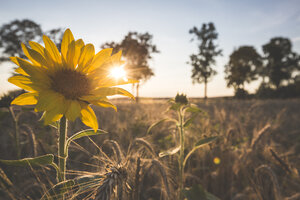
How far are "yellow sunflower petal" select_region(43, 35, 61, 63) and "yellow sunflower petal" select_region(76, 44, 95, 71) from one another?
0.40 feet

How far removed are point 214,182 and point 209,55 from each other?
109 ft

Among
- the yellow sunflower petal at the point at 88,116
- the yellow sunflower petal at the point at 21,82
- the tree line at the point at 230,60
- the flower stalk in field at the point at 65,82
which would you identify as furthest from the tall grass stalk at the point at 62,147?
the tree line at the point at 230,60

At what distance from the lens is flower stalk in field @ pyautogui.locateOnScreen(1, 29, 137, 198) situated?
947mm

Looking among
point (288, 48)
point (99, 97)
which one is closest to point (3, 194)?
point (99, 97)

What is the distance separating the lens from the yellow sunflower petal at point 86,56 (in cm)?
115

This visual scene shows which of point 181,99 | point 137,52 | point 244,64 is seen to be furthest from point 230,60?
point 181,99

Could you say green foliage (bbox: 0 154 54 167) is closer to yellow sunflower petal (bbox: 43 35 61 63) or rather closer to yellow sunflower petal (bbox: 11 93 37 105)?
yellow sunflower petal (bbox: 11 93 37 105)

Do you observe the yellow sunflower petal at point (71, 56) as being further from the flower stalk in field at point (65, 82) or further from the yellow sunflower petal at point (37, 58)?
the yellow sunflower petal at point (37, 58)

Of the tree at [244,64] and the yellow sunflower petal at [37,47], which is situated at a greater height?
the tree at [244,64]

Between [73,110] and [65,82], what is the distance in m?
0.25

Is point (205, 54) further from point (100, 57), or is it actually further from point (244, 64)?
point (100, 57)

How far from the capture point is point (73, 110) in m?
0.96

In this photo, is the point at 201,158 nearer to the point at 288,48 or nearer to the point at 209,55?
the point at 209,55

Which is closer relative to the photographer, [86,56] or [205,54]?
[86,56]
